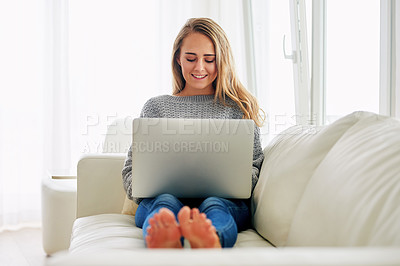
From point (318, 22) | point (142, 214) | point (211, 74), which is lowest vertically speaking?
point (142, 214)

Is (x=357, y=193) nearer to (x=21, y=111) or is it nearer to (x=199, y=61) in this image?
(x=199, y=61)

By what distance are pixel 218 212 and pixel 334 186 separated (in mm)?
339

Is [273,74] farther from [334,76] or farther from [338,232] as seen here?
[338,232]

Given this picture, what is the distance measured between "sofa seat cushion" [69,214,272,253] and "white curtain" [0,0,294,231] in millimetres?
1761

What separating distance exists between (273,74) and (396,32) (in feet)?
4.07

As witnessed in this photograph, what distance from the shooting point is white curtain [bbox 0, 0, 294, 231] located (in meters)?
3.44

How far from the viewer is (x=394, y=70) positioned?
6.04ft

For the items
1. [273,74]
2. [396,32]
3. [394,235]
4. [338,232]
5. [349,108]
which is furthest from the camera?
[273,74]

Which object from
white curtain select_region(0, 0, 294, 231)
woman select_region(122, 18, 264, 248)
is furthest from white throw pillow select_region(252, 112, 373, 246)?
white curtain select_region(0, 0, 294, 231)

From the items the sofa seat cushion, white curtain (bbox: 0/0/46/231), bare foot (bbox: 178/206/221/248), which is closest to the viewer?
bare foot (bbox: 178/206/221/248)

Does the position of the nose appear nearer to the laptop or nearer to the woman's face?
the woman's face

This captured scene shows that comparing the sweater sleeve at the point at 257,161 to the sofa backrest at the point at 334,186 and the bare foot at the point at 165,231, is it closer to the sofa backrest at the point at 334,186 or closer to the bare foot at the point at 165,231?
the sofa backrest at the point at 334,186

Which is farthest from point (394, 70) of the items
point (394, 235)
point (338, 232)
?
point (394, 235)

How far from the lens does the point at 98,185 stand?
→ 2.01 meters
